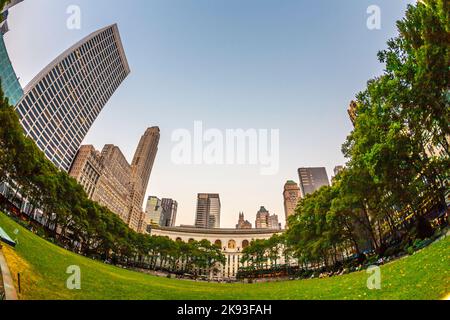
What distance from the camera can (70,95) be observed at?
118 m

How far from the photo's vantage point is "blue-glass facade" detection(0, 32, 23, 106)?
72250 mm

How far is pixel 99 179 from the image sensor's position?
135 metres

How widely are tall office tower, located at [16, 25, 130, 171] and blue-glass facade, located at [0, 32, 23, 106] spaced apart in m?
5.75

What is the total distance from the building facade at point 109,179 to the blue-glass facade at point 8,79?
44791 mm

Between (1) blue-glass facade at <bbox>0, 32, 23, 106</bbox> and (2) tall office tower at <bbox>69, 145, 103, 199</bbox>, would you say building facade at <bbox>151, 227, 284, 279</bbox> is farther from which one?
(1) blue-glass facade at <bbox>0, 32, 23, 106</bbox>

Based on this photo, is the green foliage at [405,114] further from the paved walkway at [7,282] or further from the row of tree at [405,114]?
the paved walkway at [7,282]

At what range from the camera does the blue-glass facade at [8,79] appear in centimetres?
7225

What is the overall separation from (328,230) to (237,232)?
9598 cm

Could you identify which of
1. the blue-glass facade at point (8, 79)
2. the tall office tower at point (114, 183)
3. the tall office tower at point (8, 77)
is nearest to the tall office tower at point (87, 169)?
the tall office tower at point (114, 183)

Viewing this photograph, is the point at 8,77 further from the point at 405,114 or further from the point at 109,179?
the point at 405,114

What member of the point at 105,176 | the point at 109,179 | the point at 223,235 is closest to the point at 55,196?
the point at 223,235

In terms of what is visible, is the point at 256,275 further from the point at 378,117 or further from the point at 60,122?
the point at 60,122

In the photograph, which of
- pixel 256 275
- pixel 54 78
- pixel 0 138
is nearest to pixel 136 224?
pixel 54 78
